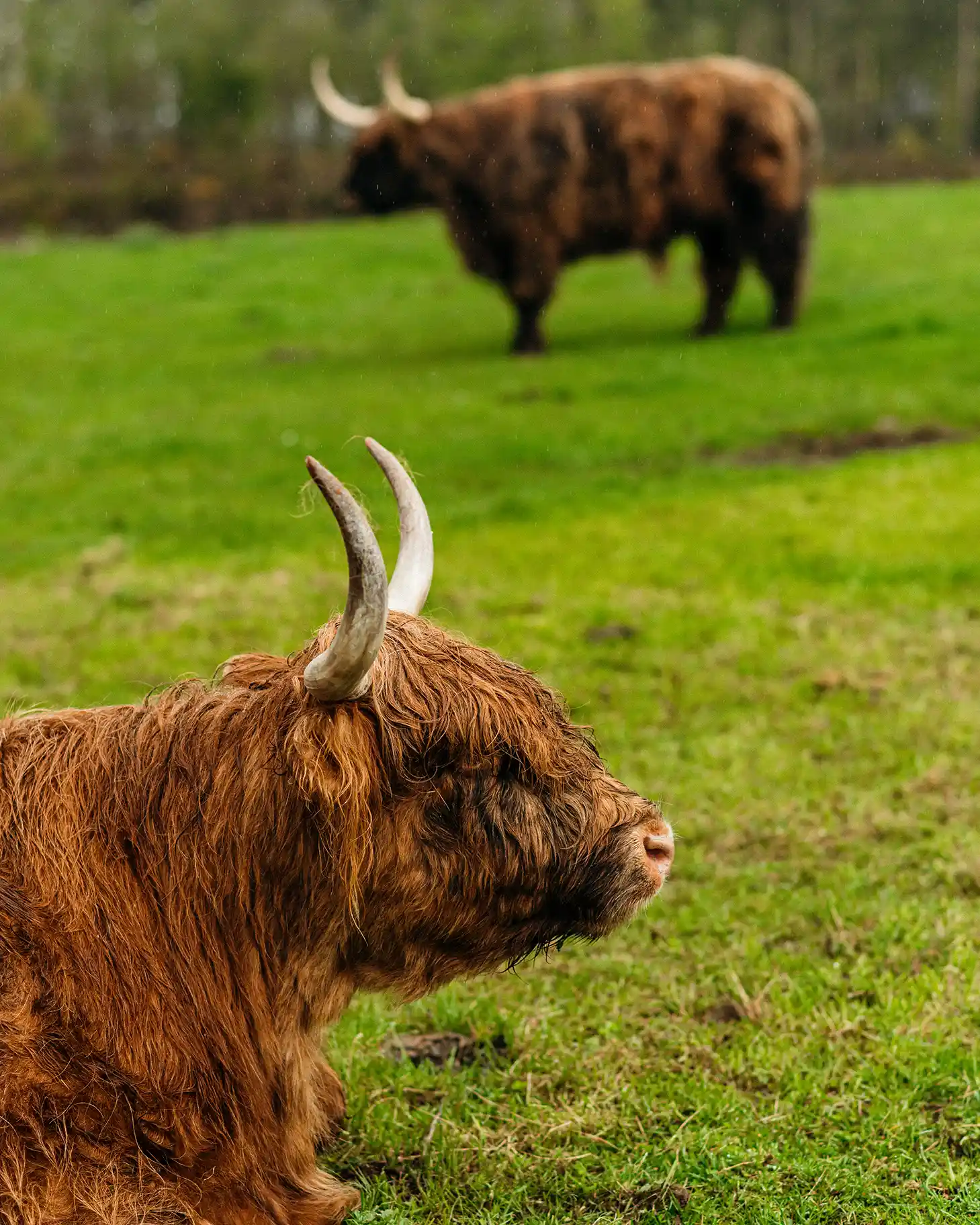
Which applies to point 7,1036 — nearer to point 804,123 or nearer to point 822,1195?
point 822,1195

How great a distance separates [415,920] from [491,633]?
4195 millimetres

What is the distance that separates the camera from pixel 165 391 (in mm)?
14031

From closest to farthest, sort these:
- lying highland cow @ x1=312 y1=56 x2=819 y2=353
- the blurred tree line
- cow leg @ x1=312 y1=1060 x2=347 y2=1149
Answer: cow leg @ x1=312 y1=1060 x2=347 y2=1149, lying highland cow @ x1=312 y1=56 x2=819 y2=353, the blurred tree line

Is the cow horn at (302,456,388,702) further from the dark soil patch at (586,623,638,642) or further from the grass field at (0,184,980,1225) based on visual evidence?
the dark soil patch at (586,623,638,642)

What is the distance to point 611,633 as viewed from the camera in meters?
6.96

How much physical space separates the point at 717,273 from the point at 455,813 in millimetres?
13291

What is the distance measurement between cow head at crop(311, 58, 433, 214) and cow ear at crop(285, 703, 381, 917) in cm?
1375

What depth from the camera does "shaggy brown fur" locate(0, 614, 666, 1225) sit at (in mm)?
2631

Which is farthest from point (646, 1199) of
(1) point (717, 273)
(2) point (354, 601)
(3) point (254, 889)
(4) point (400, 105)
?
(4) point (400, 105)

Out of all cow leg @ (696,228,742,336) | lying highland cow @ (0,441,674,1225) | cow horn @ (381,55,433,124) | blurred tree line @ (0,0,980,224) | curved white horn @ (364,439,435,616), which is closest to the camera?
lying highland cow @ (0,441,674,1225)

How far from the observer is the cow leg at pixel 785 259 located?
14.9 metres

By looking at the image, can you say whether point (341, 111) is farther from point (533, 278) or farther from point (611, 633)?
point (611, 633)

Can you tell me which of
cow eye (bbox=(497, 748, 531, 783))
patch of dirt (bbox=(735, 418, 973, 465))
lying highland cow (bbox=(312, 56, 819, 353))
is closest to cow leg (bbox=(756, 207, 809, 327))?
lying highland cow (bbox=(312, 56, 819, 353))

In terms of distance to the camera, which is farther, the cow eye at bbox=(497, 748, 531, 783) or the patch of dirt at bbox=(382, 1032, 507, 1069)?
the patch of dirt at bbox=(382, 1032, 507, 1069)
